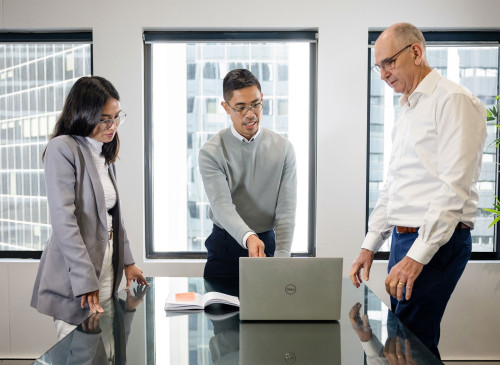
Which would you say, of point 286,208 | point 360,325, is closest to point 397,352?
point 360,325

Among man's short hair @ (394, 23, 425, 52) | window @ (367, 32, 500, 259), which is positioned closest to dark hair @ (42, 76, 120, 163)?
man's short hair @ (394, 23, 425, 52)

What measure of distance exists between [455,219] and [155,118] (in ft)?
7.72

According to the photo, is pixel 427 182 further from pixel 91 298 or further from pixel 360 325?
pixel 91 298

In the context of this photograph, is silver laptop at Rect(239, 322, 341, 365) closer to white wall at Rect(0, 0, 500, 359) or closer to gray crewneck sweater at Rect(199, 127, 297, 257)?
gray crewneck sweater at Rect(199, 127, 297, 257)

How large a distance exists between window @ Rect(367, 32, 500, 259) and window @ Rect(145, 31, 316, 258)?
423 millimetres

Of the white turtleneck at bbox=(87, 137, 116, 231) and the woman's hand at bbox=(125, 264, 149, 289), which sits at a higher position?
the white turtleneck at bbox=(87, 137, 116, 231)

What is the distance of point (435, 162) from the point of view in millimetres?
1809

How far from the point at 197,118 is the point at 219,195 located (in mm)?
1329

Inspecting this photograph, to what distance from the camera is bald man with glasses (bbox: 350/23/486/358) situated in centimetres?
169

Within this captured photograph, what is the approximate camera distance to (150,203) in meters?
3.57

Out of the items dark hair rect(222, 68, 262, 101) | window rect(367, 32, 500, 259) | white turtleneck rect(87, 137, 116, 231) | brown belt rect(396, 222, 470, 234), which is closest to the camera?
brown belt rect(396, 222, 470, 234)

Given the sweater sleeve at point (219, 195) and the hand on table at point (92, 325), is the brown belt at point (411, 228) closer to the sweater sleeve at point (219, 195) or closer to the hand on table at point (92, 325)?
the sweater sleeve at point (219, 195)

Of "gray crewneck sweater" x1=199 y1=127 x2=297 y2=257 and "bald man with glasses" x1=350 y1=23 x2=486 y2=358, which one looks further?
"gray crewneck sweater" x1=199 y1=127 x2=297 y2=257

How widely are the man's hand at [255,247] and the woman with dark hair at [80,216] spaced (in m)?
0.45
